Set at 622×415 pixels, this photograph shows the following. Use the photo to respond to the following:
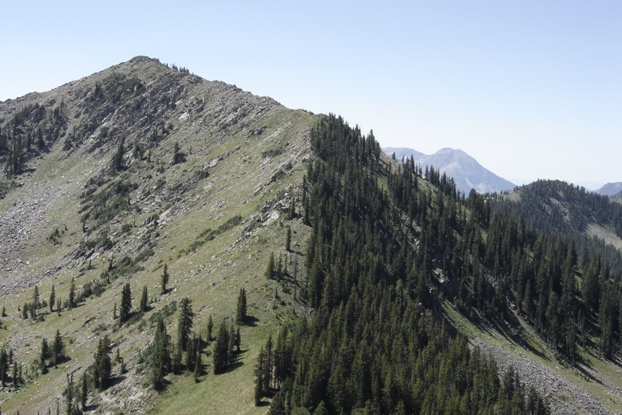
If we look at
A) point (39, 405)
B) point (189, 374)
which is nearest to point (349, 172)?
point (189, 374)

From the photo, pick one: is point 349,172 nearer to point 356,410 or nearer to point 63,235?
point 356,410

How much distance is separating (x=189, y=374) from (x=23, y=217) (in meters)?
160

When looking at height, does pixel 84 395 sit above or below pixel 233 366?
below

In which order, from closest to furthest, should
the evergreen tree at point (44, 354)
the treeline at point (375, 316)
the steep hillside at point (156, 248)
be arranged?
1. the treeline at point (375, 316)
2. the steep hillside at point (156, 248)
3. the evergreen tree at point (44, 354)

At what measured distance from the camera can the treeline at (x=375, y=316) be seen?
63.4 meters

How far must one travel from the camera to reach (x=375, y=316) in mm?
90250

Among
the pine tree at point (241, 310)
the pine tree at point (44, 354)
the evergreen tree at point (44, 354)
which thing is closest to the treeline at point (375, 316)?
the pine tree at point (241, 310)

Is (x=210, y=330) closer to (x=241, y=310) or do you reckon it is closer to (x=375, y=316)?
(x=241, y=310)

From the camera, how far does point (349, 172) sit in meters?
152

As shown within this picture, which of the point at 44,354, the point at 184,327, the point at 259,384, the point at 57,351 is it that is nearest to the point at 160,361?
the point at 184,327

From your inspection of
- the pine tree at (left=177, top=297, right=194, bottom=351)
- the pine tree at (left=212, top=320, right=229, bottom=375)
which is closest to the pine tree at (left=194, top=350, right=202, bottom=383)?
the pine tree at (left=212, top=320, right=229, bottom=375)

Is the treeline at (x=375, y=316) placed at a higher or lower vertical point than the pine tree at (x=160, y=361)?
higher

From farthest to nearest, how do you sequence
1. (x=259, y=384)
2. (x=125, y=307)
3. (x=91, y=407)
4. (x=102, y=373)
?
(x=125, y=307)
(x=102, y=373)
(x=91, y=407)
(x=259, y=384)

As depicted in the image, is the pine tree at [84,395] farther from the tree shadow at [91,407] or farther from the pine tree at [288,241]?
the pine tree at [288,241]
